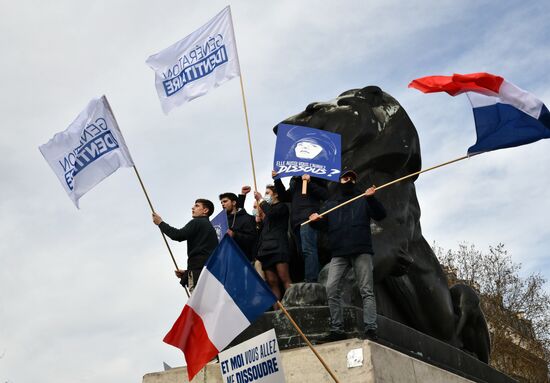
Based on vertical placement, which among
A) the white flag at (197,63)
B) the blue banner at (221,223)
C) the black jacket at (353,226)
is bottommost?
the black jacket at (353,226)

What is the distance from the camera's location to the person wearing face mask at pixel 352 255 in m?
8.67

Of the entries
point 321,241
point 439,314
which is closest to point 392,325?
point 321,241

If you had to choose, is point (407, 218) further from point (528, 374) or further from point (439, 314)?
point (528, 374)

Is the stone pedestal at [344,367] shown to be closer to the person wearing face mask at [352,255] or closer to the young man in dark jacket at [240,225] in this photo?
the person wearing face mask at [352,255]

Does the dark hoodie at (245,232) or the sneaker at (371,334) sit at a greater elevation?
the dark hoodie at (245,232)

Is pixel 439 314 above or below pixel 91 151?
below

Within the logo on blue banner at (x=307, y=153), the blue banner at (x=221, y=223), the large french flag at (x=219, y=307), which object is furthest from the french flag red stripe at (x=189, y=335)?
the blue banner at (x=221, y=223)

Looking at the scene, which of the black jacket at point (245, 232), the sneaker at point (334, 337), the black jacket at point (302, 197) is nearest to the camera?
the sneaker at point (334, 337)

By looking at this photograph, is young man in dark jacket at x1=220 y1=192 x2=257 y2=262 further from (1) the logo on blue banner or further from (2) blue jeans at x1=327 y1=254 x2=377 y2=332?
(2) blue jeans at x1=327 y1=254 x2=377 y2=332

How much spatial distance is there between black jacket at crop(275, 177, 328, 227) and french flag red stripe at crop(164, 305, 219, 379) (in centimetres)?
215

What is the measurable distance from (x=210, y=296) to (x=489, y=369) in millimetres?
4521

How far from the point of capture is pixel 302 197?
33.8 feet

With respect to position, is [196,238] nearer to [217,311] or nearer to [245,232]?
[245,232]

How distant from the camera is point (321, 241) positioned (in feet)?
34.0
